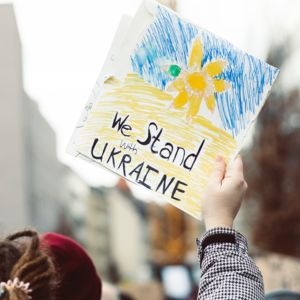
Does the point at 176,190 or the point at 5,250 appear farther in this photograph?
the point at 176,190

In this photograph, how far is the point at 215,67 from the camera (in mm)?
1917

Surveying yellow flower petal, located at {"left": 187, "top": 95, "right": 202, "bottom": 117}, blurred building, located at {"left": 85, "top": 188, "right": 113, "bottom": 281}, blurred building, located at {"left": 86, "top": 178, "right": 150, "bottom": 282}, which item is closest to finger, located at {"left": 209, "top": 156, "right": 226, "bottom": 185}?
yellow flower petal, located at {"left": 187, "top": 95, "right": 202, "bottom": 117}

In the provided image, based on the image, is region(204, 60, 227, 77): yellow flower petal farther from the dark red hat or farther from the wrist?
the dark red hat

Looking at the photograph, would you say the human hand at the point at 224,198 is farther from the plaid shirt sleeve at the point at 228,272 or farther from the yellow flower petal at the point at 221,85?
the yellow flower petal at the point at 221,85

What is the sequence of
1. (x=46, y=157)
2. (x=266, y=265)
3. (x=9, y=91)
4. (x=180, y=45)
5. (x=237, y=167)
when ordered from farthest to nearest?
1. (x=46, y=157)
2. (x=9, y=91)
3. (x=266, y=265)
4. (x=180, y=45)
5. (x=237, y=167)

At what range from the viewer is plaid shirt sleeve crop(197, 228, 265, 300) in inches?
64.4

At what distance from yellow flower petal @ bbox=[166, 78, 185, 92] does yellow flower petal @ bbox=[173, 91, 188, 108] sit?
0.01 metres

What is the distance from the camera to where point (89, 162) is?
1.91 metres

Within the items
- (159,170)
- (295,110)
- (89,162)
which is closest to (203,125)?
(159,170)

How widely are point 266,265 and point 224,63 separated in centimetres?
280

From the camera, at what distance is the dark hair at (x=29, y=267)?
66.4 inches

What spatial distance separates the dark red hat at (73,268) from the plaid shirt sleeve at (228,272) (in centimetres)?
34

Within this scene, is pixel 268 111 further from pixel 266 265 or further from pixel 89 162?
pixel 89 162

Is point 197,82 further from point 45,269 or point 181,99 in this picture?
point 45,269
